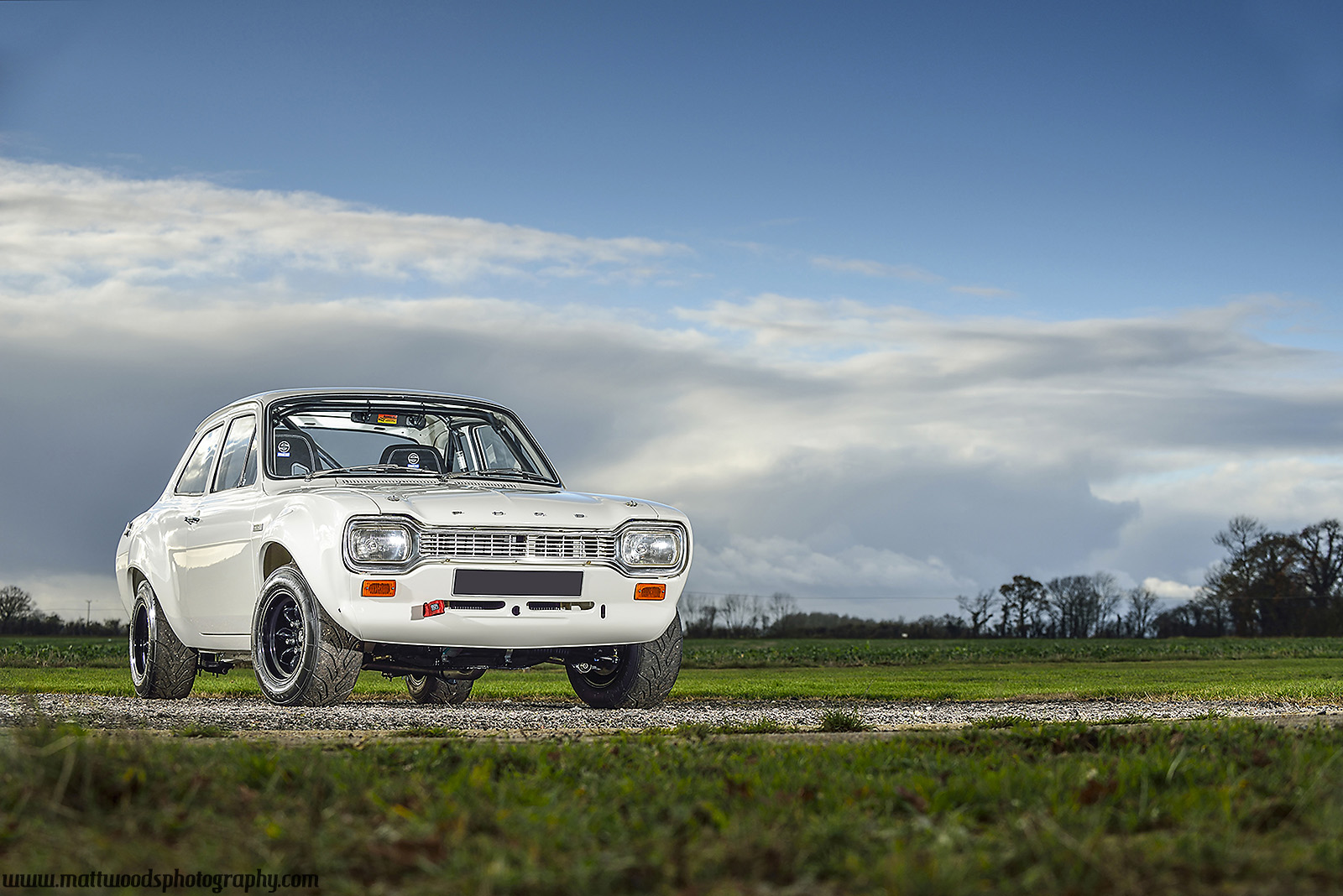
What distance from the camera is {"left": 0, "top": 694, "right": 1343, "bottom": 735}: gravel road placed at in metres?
7.05

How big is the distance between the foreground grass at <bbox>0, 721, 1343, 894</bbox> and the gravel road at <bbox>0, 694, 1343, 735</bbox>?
202 centimetres

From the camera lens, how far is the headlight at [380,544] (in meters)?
7.75

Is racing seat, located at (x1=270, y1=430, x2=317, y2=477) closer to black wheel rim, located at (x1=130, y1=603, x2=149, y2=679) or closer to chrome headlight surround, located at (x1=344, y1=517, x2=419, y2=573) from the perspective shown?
chrome headlight surround, located at (x1=344, y1=517, x2=419, y2=573)

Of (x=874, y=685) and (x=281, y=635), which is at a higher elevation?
(x=281, y=635)

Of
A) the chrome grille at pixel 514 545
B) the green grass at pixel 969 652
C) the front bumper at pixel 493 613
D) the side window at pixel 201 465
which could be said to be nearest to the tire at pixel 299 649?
the front bumper at pixel 493 613

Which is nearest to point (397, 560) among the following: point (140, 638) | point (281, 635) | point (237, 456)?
point (281, 635)

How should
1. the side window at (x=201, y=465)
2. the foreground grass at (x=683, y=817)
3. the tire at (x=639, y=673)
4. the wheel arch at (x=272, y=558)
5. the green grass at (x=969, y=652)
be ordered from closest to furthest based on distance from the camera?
1. the foreground grass at (x=683, y=817)
2. the wheel arch at (x=272, y=558)
3. the tire at (x=639, y=673)
4. the side window at (x=201, y=465)
5. the green grass at (x=969, y=652)

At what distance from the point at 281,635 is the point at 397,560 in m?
1.38

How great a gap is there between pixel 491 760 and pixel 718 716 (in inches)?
166

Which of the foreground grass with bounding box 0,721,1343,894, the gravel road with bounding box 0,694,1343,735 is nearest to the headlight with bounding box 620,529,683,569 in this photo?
the gravel road with bounding box 0,694,1343,735

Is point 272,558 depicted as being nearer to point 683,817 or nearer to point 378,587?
point 378,587

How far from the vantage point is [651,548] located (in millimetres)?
8477

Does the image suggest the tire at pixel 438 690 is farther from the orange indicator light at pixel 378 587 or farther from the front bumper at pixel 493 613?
the orange indicator light at pixel 378 587

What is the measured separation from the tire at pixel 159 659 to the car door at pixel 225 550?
0.62 meters
